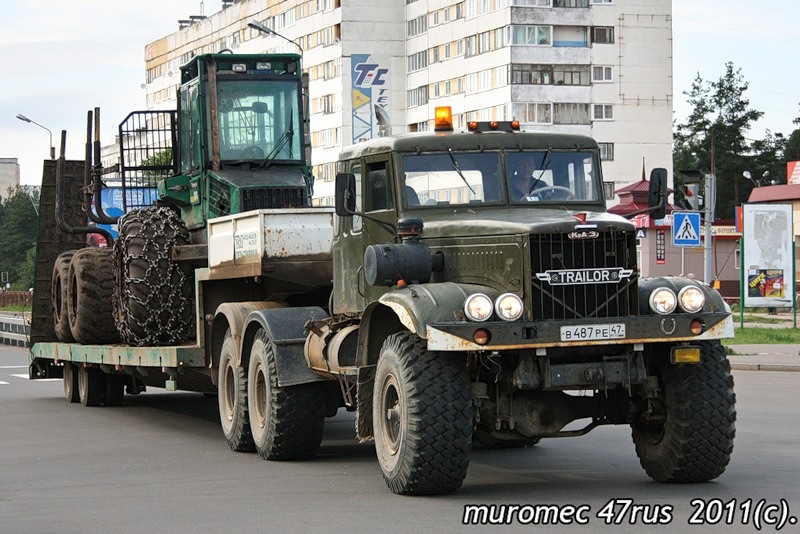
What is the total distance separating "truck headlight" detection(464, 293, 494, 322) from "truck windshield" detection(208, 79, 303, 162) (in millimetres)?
8448

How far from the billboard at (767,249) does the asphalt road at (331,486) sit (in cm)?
2308

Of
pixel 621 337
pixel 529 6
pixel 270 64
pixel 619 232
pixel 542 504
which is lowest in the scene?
pixel 542 504

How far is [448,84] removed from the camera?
93438mm

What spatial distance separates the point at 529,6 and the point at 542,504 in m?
78.7

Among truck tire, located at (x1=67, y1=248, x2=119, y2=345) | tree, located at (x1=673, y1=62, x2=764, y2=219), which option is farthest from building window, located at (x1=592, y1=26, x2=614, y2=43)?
truck tire, located at (x1=67, y1=248, x2=119, y2=345)

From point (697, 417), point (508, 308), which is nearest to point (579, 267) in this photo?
point (508, 308)

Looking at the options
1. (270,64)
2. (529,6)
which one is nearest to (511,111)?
(529,6)

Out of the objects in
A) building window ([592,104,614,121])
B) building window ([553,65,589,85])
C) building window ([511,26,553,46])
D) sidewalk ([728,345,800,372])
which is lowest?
sidewalk ([728,345,800,372])

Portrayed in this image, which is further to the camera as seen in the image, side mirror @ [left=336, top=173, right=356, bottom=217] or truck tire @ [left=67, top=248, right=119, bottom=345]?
truck tire @ [left=67, top=248, right=119, bottom=345]

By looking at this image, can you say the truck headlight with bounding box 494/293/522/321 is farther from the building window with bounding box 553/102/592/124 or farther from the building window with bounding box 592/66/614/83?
the building window with bounding box 592/66/614/83

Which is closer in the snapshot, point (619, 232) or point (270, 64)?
point (619, 232)

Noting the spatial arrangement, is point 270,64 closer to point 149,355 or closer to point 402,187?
point 149,355

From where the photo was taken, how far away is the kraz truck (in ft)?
35.8

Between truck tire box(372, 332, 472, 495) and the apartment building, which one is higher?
the apartment building
